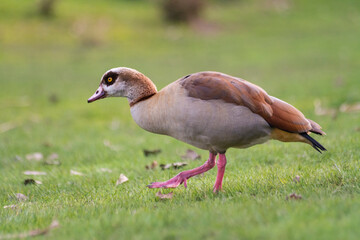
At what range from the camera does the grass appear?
296cm

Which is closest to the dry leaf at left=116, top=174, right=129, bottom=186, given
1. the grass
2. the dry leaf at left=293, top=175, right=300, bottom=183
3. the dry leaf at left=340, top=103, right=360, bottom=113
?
the grass

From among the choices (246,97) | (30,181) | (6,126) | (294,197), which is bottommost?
(6,126)

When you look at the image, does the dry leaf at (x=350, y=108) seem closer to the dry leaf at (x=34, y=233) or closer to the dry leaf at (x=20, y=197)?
the dry leaf at (x=20, y=197)

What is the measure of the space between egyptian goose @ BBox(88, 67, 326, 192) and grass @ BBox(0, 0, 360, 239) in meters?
0.44

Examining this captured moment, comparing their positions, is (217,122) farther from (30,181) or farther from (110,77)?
(30,181)

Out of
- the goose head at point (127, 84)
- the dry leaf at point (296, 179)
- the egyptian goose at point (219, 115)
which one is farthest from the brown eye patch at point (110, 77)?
the dry leaf at point (296, 179)

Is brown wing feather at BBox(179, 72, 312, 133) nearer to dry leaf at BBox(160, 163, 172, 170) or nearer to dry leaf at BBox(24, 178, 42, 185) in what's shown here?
dry leaf at BBox(160, 163, 172, 170)

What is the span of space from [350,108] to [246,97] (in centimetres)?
582

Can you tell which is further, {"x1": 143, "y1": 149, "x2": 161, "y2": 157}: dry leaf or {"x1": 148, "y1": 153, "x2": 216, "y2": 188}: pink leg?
{"x1": 143, "y1": 149, "x2": 161, "y2": 157}: dry leaf

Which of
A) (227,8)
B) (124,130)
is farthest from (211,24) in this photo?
(124,130)

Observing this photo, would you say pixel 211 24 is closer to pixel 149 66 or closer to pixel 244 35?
pixel 244 35

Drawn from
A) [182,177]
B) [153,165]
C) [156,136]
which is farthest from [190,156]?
[156,136]

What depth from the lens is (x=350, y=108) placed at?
29.1ft

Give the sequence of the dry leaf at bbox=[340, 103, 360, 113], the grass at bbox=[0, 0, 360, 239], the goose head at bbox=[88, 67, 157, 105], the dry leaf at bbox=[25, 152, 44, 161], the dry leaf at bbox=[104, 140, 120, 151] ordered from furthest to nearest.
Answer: the dry leaf at bbox=[340, 103, 360, 113] → the dry leaf at bbox=[104, 140, 120, 151] → the dry leaf at bbox=[25, 152, 44, 161] → the goose head at bbox=[88, 67, 157, 105] → the grass at bbox=[0, 0, 360, 239]
